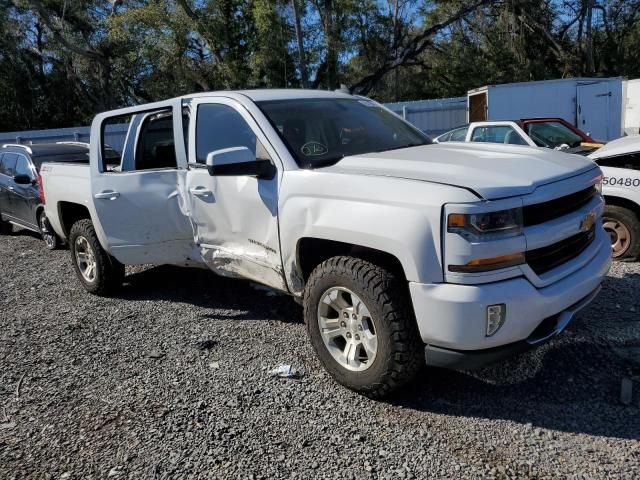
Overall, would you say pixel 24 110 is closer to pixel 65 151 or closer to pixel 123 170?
pixel 65 151

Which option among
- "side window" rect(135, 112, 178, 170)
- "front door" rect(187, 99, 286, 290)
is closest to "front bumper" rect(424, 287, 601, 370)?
"front door" rect(187, 99, 286, 290)

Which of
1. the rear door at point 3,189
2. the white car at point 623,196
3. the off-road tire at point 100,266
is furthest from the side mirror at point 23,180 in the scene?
the white car at point 623,196

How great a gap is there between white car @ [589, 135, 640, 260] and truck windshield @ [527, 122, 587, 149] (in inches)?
149

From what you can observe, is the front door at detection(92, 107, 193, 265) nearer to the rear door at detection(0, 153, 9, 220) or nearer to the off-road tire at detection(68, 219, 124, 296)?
the off-road tire at detection(68, 219, 124, 296)

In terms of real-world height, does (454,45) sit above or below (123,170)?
above

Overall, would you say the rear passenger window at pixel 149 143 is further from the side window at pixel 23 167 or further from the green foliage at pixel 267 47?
the green foliage at pixel 267 47

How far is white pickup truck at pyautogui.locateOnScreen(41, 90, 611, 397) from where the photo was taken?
2.80 m

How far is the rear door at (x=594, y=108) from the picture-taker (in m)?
16.8

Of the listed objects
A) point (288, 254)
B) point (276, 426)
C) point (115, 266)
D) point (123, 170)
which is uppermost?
point (123, 170)

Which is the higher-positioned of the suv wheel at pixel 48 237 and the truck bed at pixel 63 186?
the truck bed at pixel 63 186

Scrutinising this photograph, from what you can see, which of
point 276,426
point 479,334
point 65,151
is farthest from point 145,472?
point 65,151

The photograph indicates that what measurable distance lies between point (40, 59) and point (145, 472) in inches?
1281

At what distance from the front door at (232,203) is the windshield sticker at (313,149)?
22cm

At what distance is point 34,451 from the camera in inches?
120
